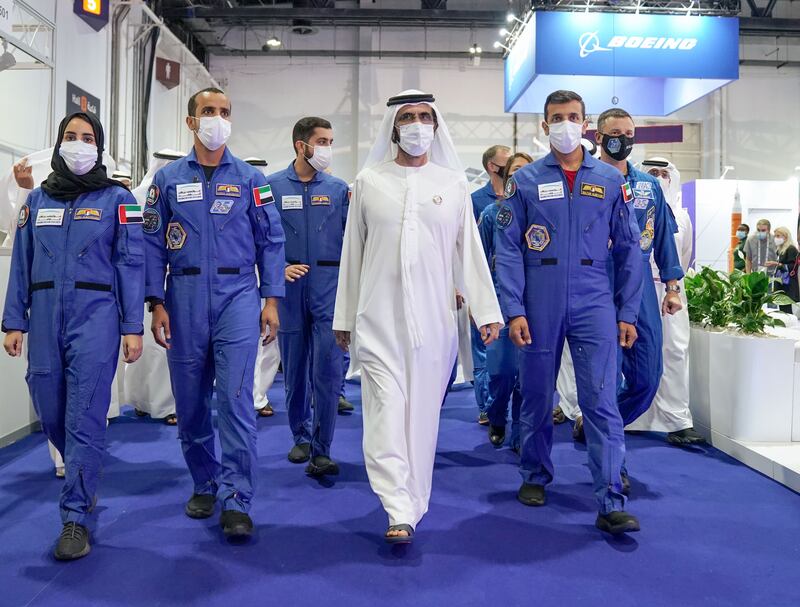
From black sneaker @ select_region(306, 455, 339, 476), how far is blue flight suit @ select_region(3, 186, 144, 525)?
4.05 ft

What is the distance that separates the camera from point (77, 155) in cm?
275

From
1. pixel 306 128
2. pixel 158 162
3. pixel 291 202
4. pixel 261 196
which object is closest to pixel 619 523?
pixel 261 196

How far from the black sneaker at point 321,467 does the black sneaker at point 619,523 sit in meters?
1.47

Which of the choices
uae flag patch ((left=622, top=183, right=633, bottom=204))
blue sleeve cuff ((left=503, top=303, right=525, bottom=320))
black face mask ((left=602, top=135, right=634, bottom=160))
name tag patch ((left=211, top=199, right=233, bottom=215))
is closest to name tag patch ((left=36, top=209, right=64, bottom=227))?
name tag patch ((left=211, top=199, right=233, bottom=215))

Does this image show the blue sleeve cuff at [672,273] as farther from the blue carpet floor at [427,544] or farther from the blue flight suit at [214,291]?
the blue flight suit at [214,291]

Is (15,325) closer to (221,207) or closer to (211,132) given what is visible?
(221,207)

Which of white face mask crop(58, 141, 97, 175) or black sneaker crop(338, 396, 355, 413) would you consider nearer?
white face mask crop(58, 141, 97, 175)

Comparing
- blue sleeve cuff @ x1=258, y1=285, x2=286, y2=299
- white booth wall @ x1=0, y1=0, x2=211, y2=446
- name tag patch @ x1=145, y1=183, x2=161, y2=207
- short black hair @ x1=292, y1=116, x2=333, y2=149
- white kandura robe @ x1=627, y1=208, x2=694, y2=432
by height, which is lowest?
white kandura robe @ x1=627, y1=208, x2=694, y2=432

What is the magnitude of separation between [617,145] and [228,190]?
201cm

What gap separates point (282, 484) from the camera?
359 cm

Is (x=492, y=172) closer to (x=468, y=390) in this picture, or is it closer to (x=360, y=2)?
(x=468, y=390)

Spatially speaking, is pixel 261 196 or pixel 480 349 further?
pixel 480 349

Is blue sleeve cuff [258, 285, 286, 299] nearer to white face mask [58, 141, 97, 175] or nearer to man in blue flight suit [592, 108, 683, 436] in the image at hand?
white face mask [58, 141, 97, 175]

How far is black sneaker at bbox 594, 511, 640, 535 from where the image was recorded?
9.20 feet
